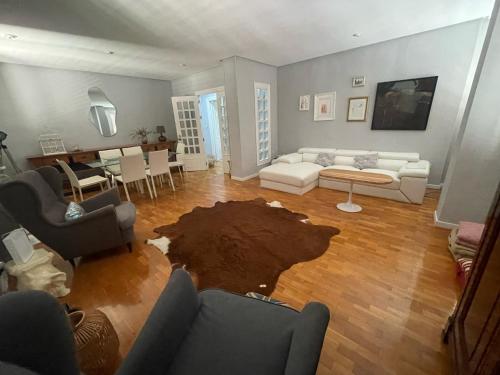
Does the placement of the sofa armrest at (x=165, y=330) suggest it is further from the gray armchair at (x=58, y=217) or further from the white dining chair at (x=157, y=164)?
the white dining chair at (x=157, y=164)

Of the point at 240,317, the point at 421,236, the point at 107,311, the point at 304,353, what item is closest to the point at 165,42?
the point at 107,311

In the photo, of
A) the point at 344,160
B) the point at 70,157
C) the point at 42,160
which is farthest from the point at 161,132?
the point at 344,160

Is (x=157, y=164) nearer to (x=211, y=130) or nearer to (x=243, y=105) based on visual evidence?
(x=243, y=105)

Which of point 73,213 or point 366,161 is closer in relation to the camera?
point 73,213

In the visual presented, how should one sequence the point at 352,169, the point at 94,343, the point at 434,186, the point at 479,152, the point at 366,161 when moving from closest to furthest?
1. the point at 94,343
2. the point at 479,152
3. the point at 352,169
4. the point at 434,186
5. the point at 366,161

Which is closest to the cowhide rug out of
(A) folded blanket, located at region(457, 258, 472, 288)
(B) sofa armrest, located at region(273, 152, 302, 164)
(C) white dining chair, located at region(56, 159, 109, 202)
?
(A) folded blanket, located at region(457, 258, 472, 288)

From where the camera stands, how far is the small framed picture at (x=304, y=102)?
4605 mm

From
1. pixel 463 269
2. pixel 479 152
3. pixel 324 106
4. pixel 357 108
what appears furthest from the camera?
pixel 324 106

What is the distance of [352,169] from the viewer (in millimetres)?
3492

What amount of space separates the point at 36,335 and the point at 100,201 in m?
2.04

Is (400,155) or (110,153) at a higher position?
(110,153)

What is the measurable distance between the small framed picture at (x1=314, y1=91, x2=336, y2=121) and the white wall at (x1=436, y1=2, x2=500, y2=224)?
243cm

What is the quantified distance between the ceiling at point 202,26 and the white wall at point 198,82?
1.16 m

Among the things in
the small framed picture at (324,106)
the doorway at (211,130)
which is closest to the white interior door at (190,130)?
the doorway at (211,130)
